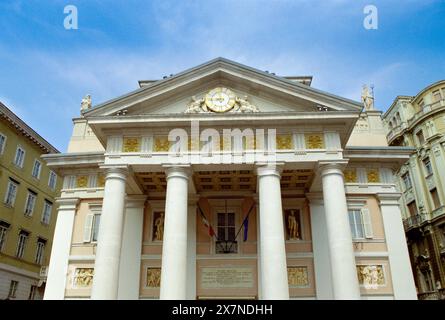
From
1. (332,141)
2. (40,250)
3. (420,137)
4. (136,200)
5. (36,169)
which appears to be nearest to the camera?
(332,141)

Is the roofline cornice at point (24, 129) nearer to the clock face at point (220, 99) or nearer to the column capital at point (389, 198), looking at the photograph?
the clock face at point (220, 99)

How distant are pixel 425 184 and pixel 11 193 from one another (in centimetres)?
3324

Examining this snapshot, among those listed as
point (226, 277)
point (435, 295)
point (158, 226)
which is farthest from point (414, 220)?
point (158, 226)

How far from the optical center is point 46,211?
34500 mm

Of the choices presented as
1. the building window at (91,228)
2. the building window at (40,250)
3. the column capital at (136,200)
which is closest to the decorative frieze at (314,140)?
the column capital at (136,200)

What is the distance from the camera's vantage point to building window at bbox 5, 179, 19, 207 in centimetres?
2973

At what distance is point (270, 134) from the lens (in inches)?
671

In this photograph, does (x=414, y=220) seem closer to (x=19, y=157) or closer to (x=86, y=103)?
(x=86, y=103)

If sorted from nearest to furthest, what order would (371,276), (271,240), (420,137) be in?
(271,240)
(371,276)
(420,137)

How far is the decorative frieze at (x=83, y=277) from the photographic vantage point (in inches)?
731

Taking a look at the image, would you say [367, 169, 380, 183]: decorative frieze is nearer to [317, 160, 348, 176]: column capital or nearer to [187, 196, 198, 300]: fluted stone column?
[317, 160, 348, 176]: column capital

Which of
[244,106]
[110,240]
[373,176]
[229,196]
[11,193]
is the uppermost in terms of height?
[11,193]

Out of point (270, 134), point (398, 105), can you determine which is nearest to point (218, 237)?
point (270, 134)

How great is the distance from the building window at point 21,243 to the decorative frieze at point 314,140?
2398cm
